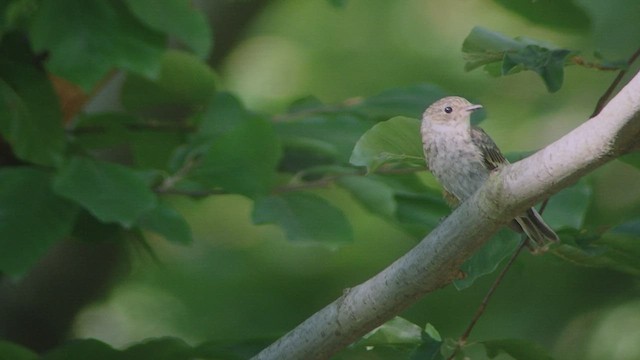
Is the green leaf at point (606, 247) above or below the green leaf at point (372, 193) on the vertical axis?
above

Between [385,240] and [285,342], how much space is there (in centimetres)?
339

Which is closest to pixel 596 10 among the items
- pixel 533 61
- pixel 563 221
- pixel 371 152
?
pixel 563 221

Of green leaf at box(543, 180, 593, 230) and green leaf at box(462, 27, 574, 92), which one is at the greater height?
green leaf at box(462, 27, 574, 92)

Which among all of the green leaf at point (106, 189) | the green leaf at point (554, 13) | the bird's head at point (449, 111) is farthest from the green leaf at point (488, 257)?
the green leaf at point (554, 13)

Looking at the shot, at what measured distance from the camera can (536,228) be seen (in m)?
2.81

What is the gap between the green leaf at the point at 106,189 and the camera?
305 centimetres

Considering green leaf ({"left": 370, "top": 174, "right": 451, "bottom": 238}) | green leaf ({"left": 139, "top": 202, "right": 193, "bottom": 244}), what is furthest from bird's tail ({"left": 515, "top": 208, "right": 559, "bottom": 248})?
green leaf ({"left": 139, "top": 202, "right": 193, "bottom": 244})

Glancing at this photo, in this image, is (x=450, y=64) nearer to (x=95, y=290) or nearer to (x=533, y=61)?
(x=95, y=290)

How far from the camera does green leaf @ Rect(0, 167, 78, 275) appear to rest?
3.07m

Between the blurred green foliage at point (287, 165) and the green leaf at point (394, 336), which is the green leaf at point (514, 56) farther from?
the green leaf at point (394, 336)

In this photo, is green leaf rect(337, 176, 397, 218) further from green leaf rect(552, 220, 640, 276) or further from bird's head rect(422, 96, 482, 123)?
green leaf rect(552, 220, 640, 276)

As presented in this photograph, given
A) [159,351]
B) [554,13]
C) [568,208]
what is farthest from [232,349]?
[554,13]

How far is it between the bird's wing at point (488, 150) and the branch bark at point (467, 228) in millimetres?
790

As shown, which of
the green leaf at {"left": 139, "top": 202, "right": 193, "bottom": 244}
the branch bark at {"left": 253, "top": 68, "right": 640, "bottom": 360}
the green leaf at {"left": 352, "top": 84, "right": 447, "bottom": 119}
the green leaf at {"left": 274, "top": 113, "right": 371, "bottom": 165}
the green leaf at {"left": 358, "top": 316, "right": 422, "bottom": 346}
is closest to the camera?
the branch bark at {"left": 253, "top": 68, "right": 640, "bottom": 360}
